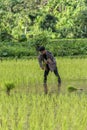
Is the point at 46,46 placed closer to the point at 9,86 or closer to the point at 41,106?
the point at 9,86

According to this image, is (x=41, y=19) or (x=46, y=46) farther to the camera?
(x=41, y=19)

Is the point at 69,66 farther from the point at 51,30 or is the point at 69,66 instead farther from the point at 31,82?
the point at 51,30

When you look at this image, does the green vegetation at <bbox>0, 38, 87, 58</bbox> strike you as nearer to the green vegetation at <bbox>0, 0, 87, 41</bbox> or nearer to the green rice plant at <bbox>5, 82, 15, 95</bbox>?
the green vegetation at <bbox>0, 0, 87, 41</bbox>

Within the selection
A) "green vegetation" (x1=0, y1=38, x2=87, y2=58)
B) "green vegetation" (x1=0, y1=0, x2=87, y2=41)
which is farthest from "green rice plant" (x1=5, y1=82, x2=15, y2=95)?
"green vegetation" (x1=0, y1=0, x2=87, y2=41)

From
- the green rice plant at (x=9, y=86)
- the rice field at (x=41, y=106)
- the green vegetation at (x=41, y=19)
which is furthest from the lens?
the green vegetation at (x=41, y=19)

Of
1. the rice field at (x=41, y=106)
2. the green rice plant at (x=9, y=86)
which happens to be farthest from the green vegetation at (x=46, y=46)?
the green rice plant at (x=9, y=86)

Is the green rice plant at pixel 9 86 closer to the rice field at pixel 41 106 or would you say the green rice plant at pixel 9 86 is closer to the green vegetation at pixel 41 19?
the rice field at pixel 41 106

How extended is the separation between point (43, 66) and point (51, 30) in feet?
59.8

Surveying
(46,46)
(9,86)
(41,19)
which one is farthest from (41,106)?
(41,19)

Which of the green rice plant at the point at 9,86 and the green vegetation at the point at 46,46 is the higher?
the green rice plant at the point at 9,86

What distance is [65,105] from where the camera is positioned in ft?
20.7

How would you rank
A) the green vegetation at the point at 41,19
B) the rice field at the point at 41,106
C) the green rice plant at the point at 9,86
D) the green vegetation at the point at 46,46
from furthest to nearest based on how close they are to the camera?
the green vegetation at the point at 41,19
the green vegetation at the point at 46,46
the green rice plant at the point at 9,86
the rice field at the point at 41,106

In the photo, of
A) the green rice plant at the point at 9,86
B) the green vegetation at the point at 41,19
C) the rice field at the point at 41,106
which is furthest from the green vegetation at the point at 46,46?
the green rice plant at the point at 9,86

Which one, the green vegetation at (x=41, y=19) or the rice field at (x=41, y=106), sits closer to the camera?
the rice field at (x=41, y=106)
